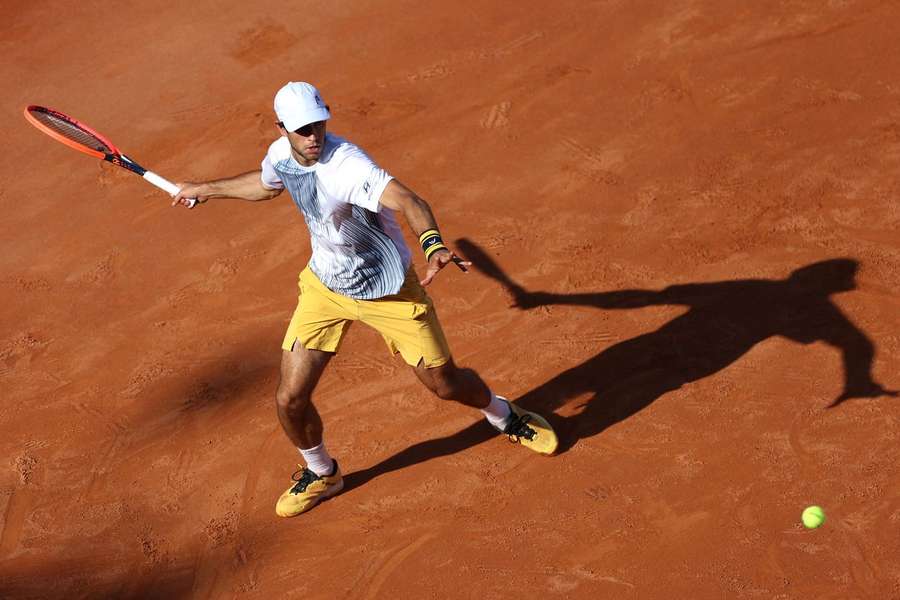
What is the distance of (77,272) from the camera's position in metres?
7.59

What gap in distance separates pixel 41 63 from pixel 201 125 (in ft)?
7.16

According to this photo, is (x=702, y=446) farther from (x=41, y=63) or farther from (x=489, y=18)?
(x=41, y=63)

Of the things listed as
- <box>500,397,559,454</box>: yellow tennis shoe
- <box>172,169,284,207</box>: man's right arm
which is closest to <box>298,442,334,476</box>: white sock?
<box>500,397,559,454</box>: yellow tennis shoe

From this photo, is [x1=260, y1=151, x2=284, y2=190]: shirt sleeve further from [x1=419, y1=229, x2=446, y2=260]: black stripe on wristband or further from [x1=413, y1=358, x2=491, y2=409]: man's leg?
[x1=413, y1=358, x2=491, y2=409]: man's leg

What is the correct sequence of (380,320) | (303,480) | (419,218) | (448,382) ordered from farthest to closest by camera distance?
(303,480) → (448,382) → (380,320) → (419,218)

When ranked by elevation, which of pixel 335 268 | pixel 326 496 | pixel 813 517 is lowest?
pixel 813 517

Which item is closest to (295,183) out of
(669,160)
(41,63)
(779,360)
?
(779,360)

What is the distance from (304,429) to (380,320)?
79cm

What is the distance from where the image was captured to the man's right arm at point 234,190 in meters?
5.40

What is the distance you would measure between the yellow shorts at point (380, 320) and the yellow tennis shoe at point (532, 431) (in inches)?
32.2

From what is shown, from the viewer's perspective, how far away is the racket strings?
6.37 metres

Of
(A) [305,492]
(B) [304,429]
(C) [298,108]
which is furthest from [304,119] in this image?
(A) [305,492]

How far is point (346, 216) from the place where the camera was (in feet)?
16.2

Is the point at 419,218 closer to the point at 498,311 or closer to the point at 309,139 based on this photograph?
the point at 309,139
